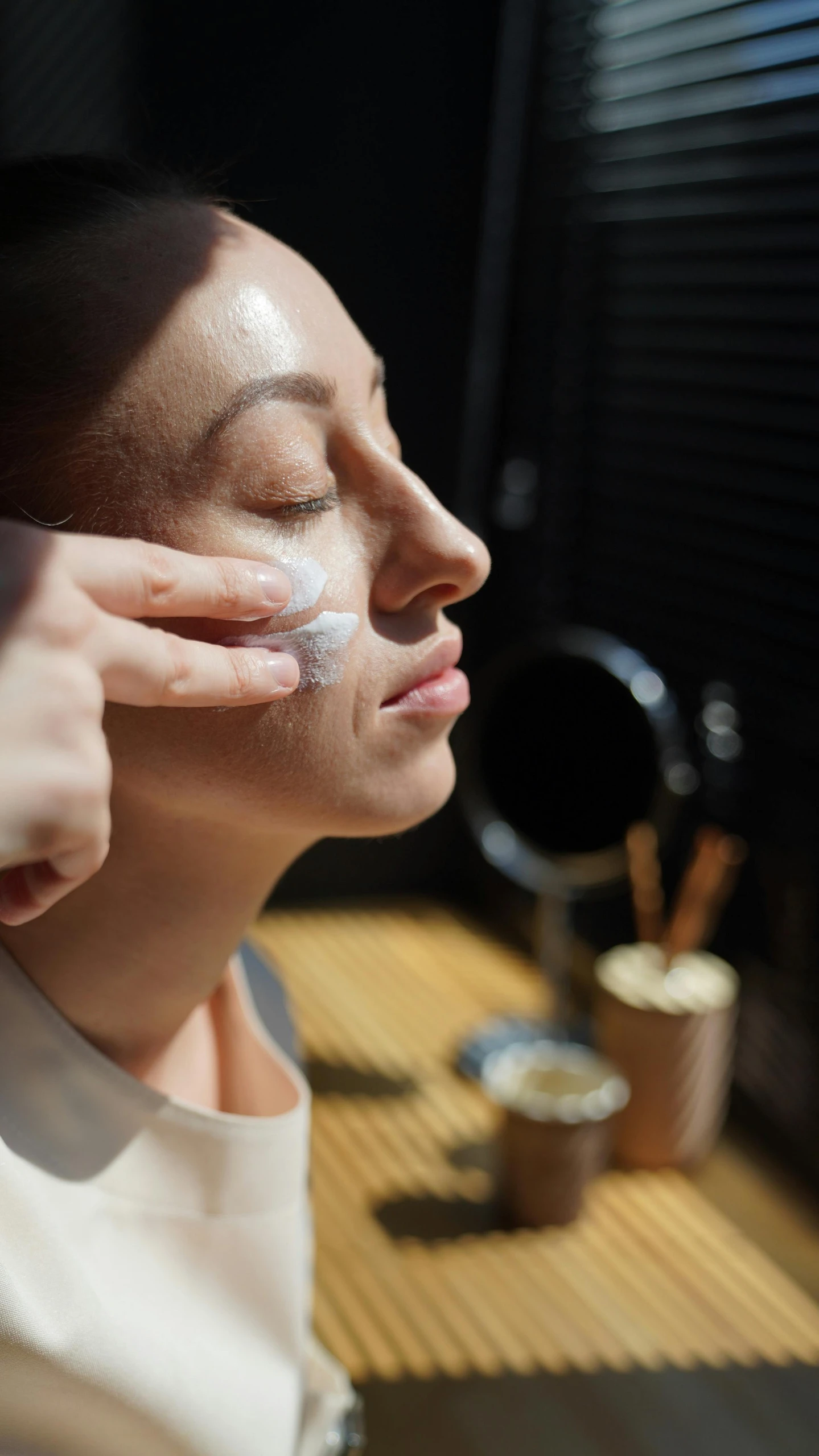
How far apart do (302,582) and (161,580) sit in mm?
179

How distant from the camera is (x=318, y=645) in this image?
656mm

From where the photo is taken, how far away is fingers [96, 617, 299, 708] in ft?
1.49

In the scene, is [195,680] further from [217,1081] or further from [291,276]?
[217,1081]

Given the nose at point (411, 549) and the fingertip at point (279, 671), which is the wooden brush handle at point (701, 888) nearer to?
the nose at point (411, 549)

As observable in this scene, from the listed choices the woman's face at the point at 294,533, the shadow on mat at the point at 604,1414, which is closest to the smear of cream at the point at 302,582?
the woman's face at the point at 294,533

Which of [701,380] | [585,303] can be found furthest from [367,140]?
[701,380]

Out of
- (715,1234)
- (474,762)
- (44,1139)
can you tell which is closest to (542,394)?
(474,762)

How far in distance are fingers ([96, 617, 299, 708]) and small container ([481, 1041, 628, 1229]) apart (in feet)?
2.71

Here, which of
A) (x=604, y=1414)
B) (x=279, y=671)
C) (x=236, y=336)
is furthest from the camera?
(x=604, y=1414)

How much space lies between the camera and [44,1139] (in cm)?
68

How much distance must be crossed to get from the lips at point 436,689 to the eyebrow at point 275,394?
0.53ft

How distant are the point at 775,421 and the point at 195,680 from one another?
1.18m

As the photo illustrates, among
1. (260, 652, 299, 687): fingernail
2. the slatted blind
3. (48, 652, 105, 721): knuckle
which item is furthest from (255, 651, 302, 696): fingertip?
the slatted blind

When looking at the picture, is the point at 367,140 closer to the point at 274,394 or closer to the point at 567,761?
the point at 567,761
